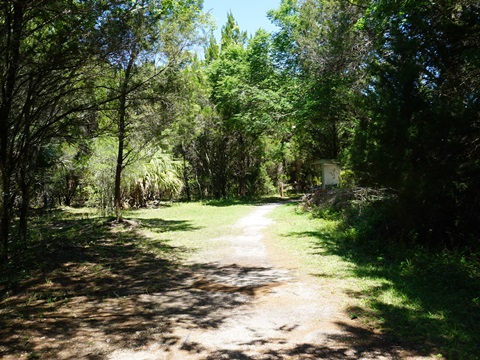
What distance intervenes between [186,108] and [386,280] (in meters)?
9.23

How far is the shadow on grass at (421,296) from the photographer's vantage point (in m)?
4.21

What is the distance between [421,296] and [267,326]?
107 inches

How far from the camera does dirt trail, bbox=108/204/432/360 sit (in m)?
3.91

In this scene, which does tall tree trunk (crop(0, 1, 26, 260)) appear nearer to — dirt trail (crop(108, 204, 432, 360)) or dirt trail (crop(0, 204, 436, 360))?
dirt trail (crop(0, 204, 436, 360))

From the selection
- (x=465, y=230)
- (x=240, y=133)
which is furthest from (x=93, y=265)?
(x=240, y=133)

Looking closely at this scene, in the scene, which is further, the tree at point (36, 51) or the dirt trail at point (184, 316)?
the tree at point (36, 51)

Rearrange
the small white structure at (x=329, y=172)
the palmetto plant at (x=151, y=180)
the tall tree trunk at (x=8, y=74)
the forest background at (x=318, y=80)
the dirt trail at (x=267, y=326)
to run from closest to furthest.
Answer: the dirt trail at (x=267, y=326), the tall tree trunk at (x=8, y=74), the forest background at (x=318, y=80), the small white structure at (x=329, y=172), the palmetto plant at (x=151, y=180)

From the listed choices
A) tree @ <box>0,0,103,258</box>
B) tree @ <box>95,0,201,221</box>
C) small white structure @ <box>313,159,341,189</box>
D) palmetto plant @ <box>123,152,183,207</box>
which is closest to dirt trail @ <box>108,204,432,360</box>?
tree @ <box>0,0,103,258</box>

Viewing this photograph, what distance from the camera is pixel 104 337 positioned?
4.32 meters

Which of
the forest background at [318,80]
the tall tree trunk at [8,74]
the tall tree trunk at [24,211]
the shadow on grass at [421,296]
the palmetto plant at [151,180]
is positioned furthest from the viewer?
the palmetto plant at [151,180]

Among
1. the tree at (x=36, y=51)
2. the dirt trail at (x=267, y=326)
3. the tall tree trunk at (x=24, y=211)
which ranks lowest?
the dirt trail at (x=267, y=326)

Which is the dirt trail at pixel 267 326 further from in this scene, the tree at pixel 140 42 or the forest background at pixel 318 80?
the tree at pixel 140 42

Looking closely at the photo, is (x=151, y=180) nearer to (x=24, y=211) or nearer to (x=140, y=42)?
(x=24, y=211)

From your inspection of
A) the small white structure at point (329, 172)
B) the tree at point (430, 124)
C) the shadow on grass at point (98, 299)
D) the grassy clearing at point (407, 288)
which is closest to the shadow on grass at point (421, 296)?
the grassy clearing at point (407, 288)
